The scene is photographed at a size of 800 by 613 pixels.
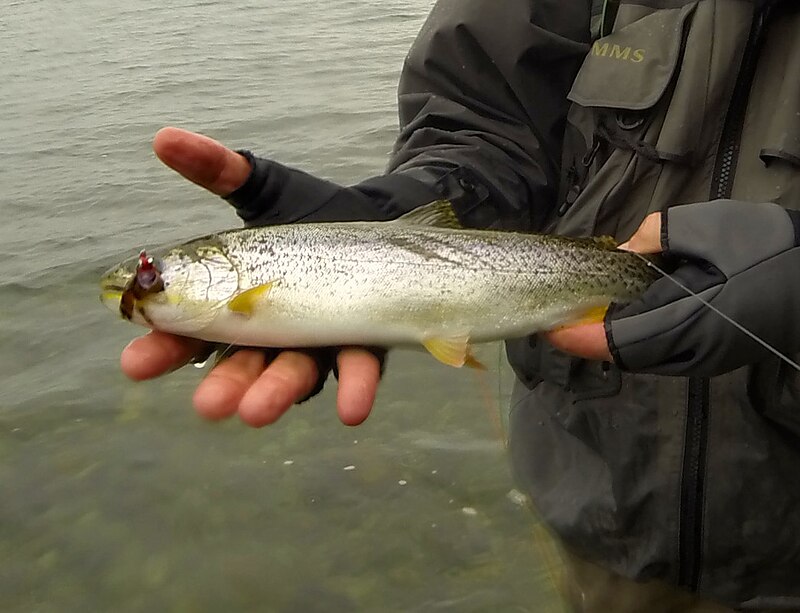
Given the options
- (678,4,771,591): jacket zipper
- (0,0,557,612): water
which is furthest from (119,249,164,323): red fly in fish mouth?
(0,0,557,612): water

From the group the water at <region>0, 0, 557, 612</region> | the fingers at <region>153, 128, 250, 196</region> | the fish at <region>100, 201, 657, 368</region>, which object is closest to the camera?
the fingers at <region>153, 128, 250, 196</region>

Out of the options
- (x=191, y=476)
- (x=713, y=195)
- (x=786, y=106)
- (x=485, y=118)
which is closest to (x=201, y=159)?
(x=485, y=118)

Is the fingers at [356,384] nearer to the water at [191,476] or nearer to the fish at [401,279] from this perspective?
the fish at [401,279]

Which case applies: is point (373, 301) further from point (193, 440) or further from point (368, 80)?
point (368, 80)

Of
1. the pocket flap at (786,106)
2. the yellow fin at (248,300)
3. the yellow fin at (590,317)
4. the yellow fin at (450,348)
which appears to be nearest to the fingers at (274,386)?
the yellow fin at (248,300)

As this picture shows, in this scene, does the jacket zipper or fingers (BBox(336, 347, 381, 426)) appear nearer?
fingers (BBox(336, 347, 381, 426))

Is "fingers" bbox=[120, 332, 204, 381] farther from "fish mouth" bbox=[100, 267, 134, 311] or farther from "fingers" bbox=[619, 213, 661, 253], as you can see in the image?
"fingers" bbox=[619, 213, 661, 253]
